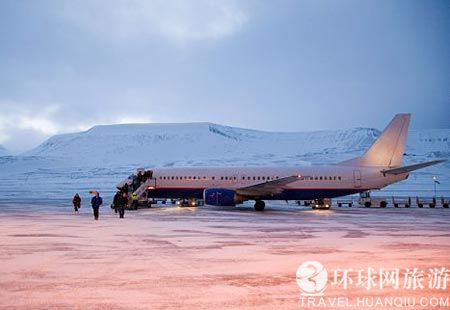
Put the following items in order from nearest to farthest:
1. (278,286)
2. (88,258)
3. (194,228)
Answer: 1. (278,286)
2. (88,258)
3. (194,228)

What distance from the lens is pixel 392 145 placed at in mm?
37812

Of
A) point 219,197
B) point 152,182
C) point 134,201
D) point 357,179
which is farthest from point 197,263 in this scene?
point 152,182

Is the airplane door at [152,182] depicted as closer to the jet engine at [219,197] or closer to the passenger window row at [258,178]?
→ the passenger window row at [258,178]

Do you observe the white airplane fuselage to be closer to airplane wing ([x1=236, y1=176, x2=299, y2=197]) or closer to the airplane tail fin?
airplane wing ([x1=236, y1=176, x2=299, y2=197])

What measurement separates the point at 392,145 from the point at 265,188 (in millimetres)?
11065

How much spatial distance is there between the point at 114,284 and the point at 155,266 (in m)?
2.12

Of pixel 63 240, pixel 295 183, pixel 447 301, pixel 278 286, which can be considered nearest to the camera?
pixel 447 301

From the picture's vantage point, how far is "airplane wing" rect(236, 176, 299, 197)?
113 ft

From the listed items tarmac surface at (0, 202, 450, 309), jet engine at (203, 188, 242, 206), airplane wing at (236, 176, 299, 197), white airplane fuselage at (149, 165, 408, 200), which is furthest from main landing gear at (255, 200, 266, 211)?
tarmac surface at (0, 202, 450, 309)

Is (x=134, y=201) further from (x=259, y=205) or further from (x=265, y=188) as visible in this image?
(x=265, y=188)

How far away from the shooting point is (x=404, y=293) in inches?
338

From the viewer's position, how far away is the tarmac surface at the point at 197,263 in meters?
8.29

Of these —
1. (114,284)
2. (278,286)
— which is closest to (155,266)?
(114,284)

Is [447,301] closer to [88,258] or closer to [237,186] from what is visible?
[88,258]
